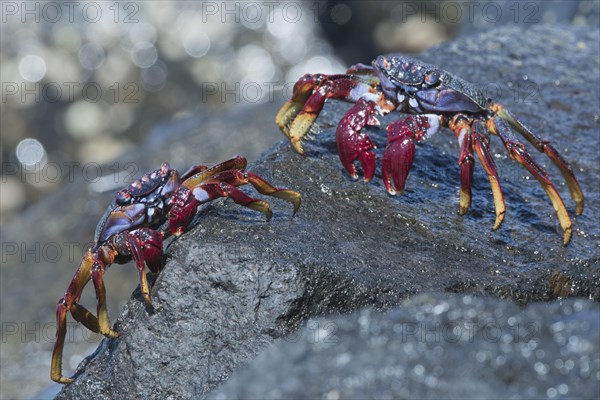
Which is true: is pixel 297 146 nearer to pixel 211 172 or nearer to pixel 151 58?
pixel 211 172

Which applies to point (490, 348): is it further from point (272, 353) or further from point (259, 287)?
point (259, 287)

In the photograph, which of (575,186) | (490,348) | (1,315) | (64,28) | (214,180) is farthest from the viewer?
(64,28)

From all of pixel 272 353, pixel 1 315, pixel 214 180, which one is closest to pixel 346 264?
pixel 214 180

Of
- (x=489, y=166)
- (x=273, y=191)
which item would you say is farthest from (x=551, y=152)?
(x=273, y=191)

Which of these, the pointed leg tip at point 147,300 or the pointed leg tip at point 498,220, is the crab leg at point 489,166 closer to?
the pointed leg tip at point 498,220

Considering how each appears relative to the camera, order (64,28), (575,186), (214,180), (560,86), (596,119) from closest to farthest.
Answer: (214,180) < (575,186) < (596,119) < (560,86) < (64,28)

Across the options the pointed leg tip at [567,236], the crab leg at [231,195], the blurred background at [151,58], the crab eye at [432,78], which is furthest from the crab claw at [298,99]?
the blurred background at [151,58]

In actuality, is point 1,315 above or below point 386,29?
below

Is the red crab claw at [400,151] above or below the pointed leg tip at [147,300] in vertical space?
above

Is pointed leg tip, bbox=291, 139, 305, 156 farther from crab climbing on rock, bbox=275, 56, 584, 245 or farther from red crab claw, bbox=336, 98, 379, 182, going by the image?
red crab claw, bbox=336, 98, 379, 182
